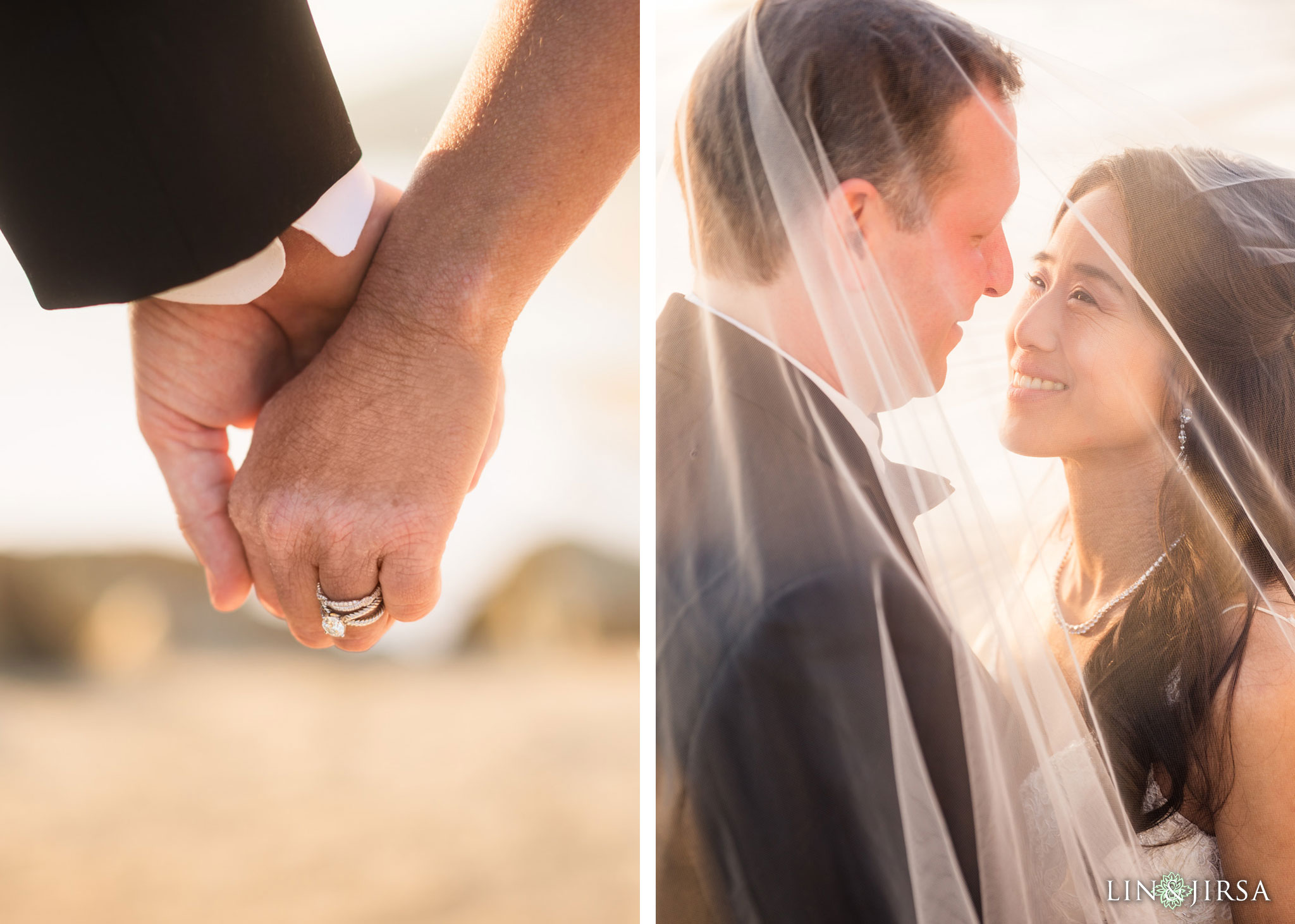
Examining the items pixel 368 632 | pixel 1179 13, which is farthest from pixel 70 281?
pixel 1179 13

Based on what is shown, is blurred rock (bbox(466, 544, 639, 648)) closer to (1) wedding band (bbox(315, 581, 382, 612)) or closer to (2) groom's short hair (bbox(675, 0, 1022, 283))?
(1) wedding band (bbox(315, 581, 382, 612))

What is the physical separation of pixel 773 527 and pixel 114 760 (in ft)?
12.0

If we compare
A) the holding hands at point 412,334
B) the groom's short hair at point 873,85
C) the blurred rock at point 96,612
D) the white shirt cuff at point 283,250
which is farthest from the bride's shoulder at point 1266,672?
the blurred rock at point 96,612

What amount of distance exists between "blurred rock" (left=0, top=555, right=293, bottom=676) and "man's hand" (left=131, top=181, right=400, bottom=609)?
3429 millimetres

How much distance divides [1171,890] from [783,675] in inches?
15.3

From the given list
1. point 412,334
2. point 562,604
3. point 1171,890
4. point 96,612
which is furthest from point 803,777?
point 96,612

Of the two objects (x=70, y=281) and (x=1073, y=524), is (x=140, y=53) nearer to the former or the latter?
(x=70, y=281)

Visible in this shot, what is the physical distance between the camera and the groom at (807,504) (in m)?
0.74

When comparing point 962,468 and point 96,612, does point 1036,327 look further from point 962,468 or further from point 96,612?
point 96,612

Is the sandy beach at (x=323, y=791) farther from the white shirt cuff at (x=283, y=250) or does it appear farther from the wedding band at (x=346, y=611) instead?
the white shirt cuff at (x=283, y=250)

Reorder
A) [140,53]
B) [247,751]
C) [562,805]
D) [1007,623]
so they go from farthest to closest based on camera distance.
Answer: [247,751] → [562,805] → [1007,623] → [140,53]

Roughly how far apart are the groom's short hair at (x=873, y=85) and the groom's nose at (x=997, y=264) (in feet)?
0.23

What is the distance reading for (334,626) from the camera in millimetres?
802

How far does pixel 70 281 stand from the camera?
709 mm
